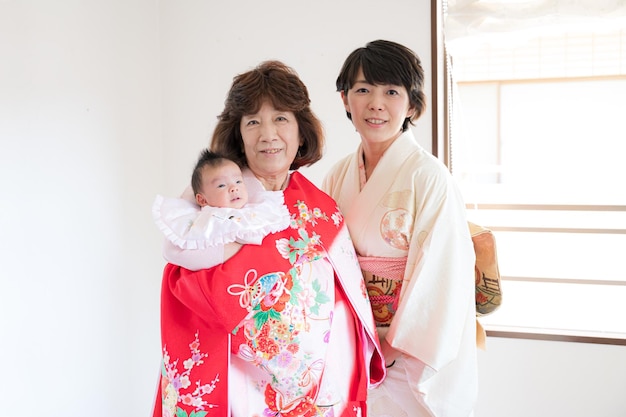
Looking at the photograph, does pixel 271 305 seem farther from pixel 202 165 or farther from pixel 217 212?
pixel 202 165

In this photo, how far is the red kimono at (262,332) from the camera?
4.27ft

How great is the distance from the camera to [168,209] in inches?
53.2

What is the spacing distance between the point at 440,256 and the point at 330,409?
1.52ft

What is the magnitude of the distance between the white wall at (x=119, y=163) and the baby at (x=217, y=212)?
1010 millimetres

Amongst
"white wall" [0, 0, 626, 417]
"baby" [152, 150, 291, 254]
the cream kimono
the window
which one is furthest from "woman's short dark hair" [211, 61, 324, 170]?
the window

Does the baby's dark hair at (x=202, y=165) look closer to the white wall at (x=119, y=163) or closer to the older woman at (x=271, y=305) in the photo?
the older woman at (x=271, y=305)

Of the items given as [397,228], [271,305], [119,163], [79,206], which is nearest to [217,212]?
[271,305]

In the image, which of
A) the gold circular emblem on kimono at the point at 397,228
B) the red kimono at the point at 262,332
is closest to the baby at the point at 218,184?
the red kimono at the point at 262,332

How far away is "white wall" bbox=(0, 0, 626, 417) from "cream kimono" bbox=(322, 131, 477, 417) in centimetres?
103

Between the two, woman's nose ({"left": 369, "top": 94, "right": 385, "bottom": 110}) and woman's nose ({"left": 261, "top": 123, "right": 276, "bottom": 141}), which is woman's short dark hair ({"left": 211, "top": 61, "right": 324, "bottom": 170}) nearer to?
woman's nose ({"left": 261, "top": 123, "right": 276, "bottom": 141})

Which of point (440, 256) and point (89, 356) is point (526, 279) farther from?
point (89, 356)

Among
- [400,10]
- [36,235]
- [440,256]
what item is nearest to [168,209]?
[440,256]

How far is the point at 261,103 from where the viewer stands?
1.47 meters

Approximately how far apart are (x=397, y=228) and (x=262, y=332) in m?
0.47
